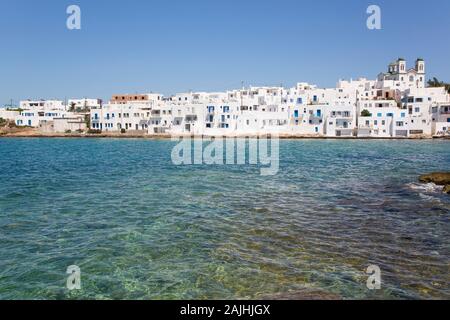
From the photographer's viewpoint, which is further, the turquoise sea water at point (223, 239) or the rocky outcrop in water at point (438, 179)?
the rocky outcrop in water at point (438, 179)

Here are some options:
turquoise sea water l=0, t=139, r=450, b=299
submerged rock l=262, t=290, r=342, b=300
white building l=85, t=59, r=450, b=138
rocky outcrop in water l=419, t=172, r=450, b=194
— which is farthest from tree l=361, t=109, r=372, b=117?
submerged rock l=262, t=290, r=342, b=300

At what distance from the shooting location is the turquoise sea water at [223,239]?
9297 millimetres

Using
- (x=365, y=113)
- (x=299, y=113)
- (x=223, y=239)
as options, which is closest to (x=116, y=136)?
(x=299, y=113)

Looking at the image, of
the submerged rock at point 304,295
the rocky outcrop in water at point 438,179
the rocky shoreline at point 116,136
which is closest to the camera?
the submerged rock at point 304,295

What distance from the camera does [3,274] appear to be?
33.2ft

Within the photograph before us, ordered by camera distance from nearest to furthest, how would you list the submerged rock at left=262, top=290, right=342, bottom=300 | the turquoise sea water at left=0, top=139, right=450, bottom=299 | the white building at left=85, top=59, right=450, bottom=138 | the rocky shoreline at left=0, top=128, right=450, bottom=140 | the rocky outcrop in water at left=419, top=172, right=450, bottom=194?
the submerged rock at left=262, top=290, right=342, bottom=300 < the turquoise sea water at left=0, top=139, right=450, bottom=299 < the rocky outcrop in water at left=419, top=172, right=450, bottom=194 < the white building at left=85, top=59, right=450, bottom=138 < the rocky shoreline at left=0, top=128, right=450, bottom=140

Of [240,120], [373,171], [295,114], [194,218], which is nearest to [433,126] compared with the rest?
[295,114]

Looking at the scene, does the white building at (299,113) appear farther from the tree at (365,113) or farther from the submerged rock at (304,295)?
the submerged rock at (304,295)

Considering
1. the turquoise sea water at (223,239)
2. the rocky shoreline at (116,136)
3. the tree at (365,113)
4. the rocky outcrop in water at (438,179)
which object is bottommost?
the turquoise sea water at (223,239)

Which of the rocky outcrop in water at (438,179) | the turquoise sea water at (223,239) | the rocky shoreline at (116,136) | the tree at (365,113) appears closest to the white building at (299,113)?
the tree at (365,113)

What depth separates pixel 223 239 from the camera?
42.8 ft

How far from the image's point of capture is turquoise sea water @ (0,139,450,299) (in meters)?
9.30

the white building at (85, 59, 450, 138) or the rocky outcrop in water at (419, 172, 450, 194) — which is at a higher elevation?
the white building at (85, 59, 450, 138)

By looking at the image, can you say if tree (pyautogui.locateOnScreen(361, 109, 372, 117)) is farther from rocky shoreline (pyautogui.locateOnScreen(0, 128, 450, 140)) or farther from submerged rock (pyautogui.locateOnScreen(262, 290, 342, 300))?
submerged rock (pyautogui.locateOnScreen(262, 290, 342, 300))
